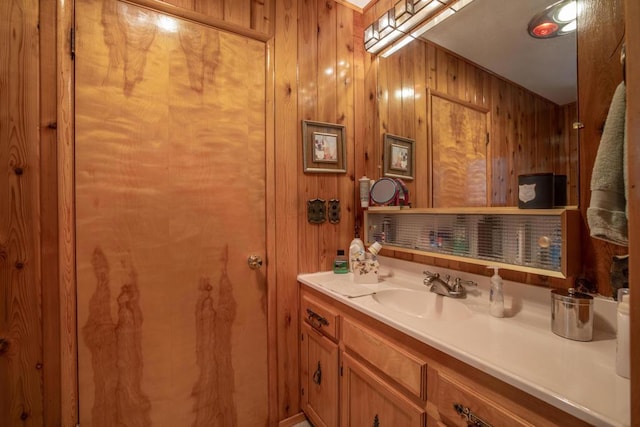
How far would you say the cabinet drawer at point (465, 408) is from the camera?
2.11 feet

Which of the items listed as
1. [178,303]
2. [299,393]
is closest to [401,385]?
[299,393]

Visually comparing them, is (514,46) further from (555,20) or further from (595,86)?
(595,86)

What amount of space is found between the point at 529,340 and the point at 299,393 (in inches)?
48.3

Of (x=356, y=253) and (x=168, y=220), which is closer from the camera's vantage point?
(x=168, y=220)

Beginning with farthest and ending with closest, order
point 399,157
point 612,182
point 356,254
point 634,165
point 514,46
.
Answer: point 399,157 < point 356,254 < point 514,46 < point 612,182 < point 634,165

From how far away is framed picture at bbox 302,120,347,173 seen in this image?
1.58 m

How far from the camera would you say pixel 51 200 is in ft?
3.51

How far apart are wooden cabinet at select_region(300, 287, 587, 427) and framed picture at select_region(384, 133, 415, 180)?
818 mm

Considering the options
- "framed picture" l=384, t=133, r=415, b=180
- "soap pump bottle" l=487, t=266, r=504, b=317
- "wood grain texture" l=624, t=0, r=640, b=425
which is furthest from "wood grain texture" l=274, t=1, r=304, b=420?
"wood grain texture" l=624, t=0, r=640, b=425

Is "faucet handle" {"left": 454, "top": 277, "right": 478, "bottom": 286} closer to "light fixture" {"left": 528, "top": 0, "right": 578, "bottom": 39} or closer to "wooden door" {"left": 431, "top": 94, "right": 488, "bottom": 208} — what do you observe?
"wooden door" {"left": 431, "top": 94, "right": 488, "bottom": 208}

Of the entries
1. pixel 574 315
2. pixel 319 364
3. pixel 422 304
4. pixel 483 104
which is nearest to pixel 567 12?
pixel 483 104

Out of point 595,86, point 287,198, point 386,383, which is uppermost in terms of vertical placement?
point 595,86

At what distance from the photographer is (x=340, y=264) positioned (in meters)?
1.61

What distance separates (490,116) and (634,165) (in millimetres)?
912
